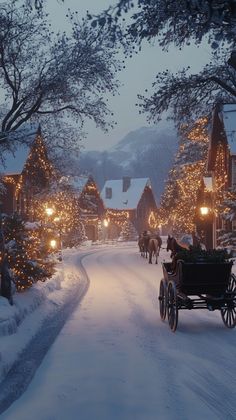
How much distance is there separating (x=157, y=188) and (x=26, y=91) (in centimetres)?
9188

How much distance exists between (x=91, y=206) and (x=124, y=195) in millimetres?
16186

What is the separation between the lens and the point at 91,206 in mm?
62375

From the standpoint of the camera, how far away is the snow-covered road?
17.7 ft

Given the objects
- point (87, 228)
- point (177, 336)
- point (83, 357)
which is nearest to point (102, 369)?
point (83, 357)

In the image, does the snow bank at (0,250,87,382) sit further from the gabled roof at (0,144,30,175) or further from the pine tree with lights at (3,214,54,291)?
the gabled roof at (0,144,30,175)

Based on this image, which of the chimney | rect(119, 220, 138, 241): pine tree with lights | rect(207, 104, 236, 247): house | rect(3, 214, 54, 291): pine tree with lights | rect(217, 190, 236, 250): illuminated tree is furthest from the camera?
the chimney

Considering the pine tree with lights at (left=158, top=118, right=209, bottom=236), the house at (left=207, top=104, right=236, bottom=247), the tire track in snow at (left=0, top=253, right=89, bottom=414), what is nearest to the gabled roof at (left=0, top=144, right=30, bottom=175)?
the pine tree with lights at (left=158, top=118, right=209, bottom=236)

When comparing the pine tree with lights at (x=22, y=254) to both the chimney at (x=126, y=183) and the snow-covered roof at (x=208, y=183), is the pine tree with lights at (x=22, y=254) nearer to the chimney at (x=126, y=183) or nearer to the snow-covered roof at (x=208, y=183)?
the snow-covered roof at (x=208, y=183)

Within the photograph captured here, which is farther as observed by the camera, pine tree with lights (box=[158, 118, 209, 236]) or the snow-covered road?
pine tree with lights (box=[158, 118, 209, 236])

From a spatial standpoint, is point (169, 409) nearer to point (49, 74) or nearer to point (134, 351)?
point (134, 351)

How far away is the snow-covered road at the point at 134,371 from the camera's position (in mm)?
5410

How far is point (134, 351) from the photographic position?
8.02 metres

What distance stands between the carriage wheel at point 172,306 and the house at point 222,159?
2005 cm

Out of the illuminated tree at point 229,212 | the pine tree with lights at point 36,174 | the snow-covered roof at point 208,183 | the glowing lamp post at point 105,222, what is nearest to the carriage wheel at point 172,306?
the pine tree with lights at point 36,174
